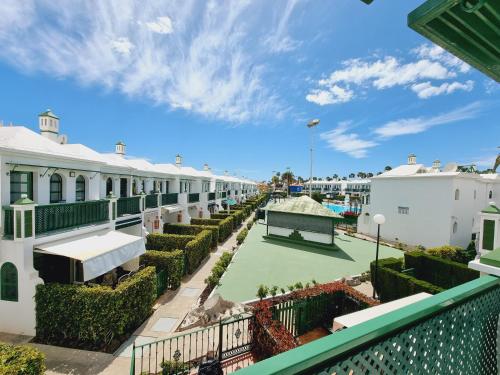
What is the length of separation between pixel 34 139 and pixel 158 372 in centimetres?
1061

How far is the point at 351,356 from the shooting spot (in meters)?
1.46

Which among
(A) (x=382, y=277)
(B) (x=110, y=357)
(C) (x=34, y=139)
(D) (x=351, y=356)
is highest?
(C) (x=34, y=139)

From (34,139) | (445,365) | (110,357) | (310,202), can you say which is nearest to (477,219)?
(310,202)

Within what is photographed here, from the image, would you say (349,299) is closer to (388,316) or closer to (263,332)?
(263,332)

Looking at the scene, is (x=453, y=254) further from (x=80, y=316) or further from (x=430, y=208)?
(x=80, y=316)

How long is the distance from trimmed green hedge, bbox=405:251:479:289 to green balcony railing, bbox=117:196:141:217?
18.9m

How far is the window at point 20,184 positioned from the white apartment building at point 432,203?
29.0m

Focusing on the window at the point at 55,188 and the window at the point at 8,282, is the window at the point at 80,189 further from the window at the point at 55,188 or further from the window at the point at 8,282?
the window at the point at 8,282

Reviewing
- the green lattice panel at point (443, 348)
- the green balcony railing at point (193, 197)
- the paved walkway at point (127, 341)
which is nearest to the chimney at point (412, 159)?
the green balcony railing at point (193, 197)

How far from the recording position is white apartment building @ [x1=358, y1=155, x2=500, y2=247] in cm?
2098

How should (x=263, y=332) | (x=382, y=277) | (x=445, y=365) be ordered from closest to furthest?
(x=445, y=365), (x=263, y=332), (x=382, y=277)

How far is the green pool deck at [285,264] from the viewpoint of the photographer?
1297 cm

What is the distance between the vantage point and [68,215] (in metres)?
10.3

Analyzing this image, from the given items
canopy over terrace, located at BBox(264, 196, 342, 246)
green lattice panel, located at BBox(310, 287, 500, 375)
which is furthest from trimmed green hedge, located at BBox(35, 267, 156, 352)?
canopy over terrace, located at BBox(264, 196, 342, 246)
